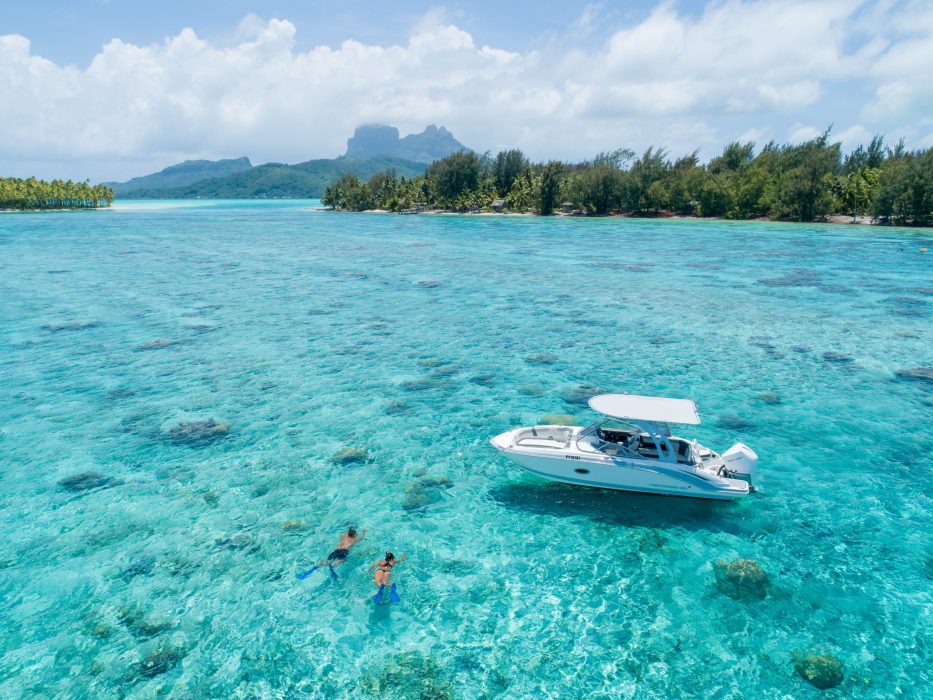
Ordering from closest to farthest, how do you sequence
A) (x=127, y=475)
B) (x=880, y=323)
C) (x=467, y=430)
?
(x=127, y=475) → (x=467, y=430) → (x=880, y=323)

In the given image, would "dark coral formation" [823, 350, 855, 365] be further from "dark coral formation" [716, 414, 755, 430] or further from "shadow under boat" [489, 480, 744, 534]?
"shadow under boat" [489, 480, 744, 534]

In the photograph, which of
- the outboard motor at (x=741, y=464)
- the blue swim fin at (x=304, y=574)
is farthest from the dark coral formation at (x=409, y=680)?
the outboard motor at (x=741, y=464)

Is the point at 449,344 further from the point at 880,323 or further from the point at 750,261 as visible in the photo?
the point at 750,261

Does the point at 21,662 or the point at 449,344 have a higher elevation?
the point at 449,344

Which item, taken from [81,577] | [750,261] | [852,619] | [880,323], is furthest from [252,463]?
[750,261]

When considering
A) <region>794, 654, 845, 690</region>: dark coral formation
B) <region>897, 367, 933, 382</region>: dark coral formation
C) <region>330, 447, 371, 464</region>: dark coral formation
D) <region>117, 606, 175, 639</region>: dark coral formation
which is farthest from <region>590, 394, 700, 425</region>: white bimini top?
<region>897, 367, 933, 382</region>: dark coral formation

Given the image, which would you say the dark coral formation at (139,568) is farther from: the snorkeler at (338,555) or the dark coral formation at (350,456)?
the dark coral formation at (350,456)

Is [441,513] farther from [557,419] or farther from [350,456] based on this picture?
[557,419]

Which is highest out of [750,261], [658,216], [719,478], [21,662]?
[658,216]

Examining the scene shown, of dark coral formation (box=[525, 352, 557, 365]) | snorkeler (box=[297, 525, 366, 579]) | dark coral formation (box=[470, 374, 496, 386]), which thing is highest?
dark coral formation (box=[525, 352, 557, 365])
